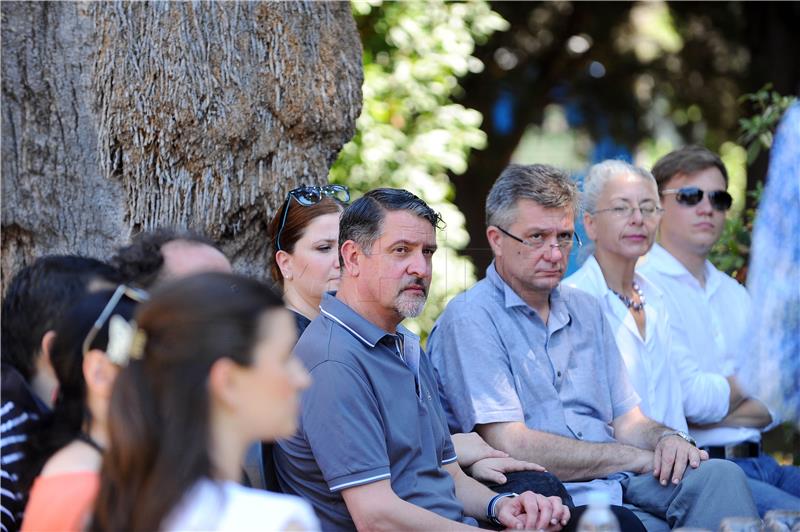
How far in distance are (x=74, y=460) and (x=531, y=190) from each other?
232 cm

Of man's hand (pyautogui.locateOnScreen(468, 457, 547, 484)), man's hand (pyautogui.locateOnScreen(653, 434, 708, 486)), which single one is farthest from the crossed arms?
man's hand (pyautogui.locateOnScreen(468, 457, 547, 484))

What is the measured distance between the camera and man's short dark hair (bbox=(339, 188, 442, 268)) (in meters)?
3.42

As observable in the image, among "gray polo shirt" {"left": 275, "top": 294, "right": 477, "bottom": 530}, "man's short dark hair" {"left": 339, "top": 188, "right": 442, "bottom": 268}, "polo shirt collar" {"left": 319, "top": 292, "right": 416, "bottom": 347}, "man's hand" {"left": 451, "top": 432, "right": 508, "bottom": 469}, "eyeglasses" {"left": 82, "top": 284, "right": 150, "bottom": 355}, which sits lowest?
"man's hand" {"left": 451, "top": 432, "right": 508, "bottom": 469}

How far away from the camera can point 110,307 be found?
2.40 m

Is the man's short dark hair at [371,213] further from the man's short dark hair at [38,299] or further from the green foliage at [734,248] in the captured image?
the green foliage at [734,248]

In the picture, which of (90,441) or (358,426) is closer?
(90,441)

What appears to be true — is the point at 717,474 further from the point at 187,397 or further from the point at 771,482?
the point at 187,397

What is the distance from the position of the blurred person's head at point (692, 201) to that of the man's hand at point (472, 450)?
6.48 ft

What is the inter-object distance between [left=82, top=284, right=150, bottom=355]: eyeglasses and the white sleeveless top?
57 cm

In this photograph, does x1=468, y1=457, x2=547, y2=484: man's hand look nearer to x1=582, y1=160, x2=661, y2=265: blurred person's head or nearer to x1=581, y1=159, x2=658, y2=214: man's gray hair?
x1=582, y1=160, x2=661, y2=265: blurred person's head

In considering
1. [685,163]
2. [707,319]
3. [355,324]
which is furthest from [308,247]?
[685,163]

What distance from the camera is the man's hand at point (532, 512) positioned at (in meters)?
3.36

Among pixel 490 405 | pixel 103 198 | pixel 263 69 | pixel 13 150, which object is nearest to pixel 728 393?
pixel 490 405

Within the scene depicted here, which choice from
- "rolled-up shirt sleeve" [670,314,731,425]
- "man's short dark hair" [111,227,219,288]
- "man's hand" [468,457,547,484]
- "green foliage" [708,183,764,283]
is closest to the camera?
"man's short dark hair" [111,227,219,288]
